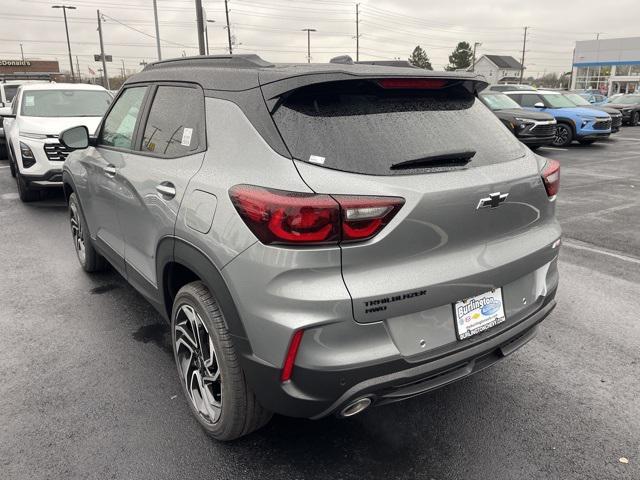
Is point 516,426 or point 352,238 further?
point 516,426

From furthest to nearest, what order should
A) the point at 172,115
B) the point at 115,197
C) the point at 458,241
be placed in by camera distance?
the point at 115,197
the point at 172,115
the point at 458,241

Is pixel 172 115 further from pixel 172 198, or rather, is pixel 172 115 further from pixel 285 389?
pixel 285 389

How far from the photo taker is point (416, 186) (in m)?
2.02

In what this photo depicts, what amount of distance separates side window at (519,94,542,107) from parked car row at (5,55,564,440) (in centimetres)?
1548

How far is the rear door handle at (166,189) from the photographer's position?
2.55m

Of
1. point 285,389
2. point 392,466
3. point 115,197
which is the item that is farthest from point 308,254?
point 115,197

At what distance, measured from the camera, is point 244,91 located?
225 centimetres

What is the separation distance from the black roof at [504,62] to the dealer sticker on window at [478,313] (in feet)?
349

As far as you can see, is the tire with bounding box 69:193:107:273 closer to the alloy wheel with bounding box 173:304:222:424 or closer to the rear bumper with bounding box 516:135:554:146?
the alloy wheel with bounding box 173:304:222:424

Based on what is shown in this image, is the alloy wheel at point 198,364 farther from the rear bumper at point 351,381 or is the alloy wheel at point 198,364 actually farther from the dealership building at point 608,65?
the dealership building at point 608,65

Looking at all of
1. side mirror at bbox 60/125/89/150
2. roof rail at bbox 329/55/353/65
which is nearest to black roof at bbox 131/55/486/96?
roof rail at bbox 329/55/353/65

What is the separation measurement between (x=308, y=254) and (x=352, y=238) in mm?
178

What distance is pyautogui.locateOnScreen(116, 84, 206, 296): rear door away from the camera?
2541 mm

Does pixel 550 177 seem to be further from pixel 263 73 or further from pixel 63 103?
pixel 63 103
